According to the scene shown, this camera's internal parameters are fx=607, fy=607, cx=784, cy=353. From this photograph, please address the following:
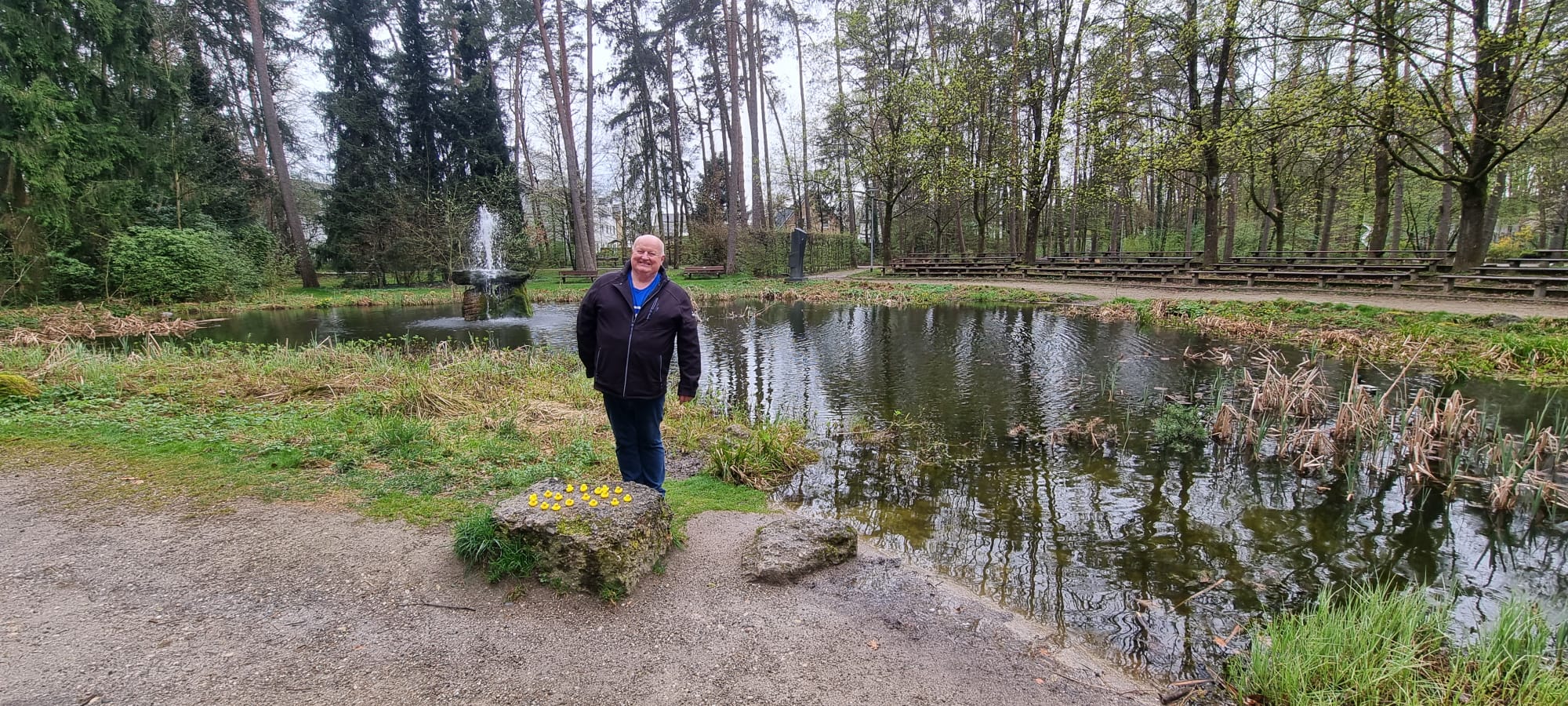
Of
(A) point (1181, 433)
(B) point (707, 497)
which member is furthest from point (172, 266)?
(A) point (1181, 433)

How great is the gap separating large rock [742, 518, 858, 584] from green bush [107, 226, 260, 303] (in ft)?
67.9

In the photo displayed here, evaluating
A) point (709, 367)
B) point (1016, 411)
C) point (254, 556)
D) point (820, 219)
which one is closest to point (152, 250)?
point (709, 367)

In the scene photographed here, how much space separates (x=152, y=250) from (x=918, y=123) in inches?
A: 975

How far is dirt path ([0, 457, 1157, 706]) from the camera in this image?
2.30 metres

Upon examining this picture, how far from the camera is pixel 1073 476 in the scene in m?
5.09

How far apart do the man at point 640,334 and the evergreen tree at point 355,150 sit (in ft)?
88.9

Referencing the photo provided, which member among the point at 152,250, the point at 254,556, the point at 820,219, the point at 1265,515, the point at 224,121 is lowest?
the point at 1265,515

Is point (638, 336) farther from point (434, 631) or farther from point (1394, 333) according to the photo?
point (1394, 333)

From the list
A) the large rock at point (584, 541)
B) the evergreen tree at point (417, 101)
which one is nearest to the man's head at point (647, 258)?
the large rock at point (584, 541)

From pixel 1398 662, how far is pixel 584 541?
338cm

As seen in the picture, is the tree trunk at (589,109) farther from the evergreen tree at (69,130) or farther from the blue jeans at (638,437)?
the blue jeans at (638,437)

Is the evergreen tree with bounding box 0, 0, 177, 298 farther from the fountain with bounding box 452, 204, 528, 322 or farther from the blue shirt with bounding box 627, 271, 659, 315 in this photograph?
the blue shirt with bounding box 627, 271, 659, 315

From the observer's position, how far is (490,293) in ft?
52.2

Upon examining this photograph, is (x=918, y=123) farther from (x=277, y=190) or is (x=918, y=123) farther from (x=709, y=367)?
(x=277, y=190)
